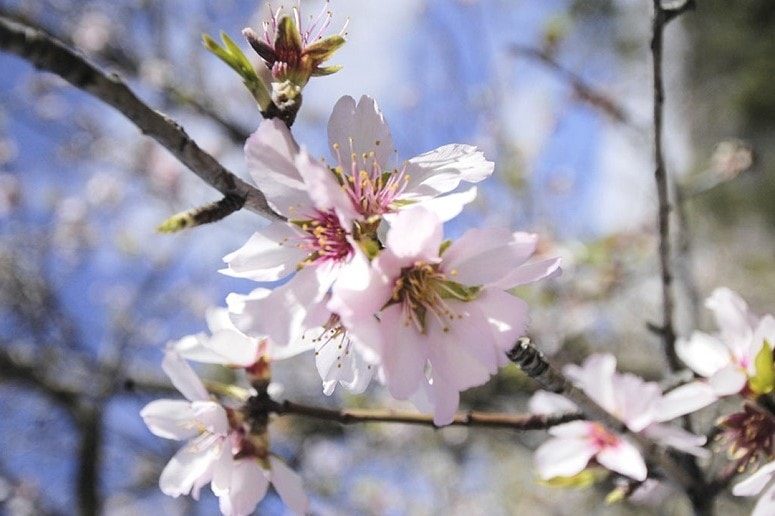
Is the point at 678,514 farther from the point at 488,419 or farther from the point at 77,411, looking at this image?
the point at 488,419

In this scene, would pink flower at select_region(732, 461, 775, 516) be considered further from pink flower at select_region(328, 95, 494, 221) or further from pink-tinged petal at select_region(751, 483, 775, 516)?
pink flower at select_region(328, 95, 494, 221)

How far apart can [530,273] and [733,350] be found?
43cm

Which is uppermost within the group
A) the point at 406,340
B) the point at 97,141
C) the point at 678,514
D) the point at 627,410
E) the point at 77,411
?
the point at 406,340

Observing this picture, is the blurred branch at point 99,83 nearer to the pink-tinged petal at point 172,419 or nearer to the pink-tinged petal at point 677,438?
the pink-tinged petal at point 172,419

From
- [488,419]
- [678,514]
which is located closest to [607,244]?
[678,514]

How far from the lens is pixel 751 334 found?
83 centimetres

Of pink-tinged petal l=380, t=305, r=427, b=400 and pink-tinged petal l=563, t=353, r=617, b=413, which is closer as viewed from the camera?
pink-tinged petal l=380, t=305, r=427, b=400

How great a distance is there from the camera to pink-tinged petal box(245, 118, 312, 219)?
53 cm

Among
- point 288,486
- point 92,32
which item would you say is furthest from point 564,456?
point 92,32

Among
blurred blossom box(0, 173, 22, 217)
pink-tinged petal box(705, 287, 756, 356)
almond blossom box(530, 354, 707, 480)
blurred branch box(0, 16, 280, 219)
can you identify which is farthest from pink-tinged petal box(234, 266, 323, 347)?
blurred blossom box(0, 173, 22, 217)

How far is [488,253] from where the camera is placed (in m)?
0.56

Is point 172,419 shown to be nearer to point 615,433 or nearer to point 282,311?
point 282,311

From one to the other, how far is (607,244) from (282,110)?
235cm

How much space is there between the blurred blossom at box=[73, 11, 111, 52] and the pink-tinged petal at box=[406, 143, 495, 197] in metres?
3.14
